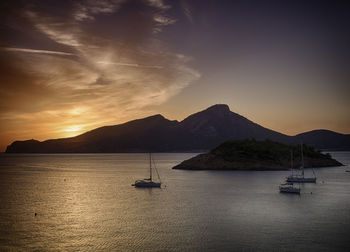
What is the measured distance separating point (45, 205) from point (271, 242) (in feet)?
145

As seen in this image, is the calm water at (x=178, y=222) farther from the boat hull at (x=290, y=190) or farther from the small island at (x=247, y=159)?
the small island at (x=247, y=159)

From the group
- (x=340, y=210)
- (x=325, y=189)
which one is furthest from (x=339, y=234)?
(x=325, y=189)

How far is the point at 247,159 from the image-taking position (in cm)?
15275

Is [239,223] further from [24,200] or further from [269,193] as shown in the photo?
[24,200]

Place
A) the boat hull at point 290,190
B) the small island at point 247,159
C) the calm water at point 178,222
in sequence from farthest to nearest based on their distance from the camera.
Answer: the small island at point 247,159 < the boat hull at point 290,190 < the calm water at point 178,222

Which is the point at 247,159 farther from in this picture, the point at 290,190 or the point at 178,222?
the point at 178,222

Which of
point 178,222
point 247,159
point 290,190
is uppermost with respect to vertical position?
point 247,159

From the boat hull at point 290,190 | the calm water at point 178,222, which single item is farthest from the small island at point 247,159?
the calm water at point 178,222

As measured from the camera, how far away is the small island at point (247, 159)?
149 m

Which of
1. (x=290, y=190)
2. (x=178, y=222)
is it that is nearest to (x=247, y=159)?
(x=290, y=190)

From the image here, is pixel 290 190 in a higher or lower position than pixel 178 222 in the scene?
higher

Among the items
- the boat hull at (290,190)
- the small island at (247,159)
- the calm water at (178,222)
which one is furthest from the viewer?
the small island at (247,159)

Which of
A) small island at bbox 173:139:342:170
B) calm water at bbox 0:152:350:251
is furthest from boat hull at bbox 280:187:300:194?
small island at bbox 173:139:342:170

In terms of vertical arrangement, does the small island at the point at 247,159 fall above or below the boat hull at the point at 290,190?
above
